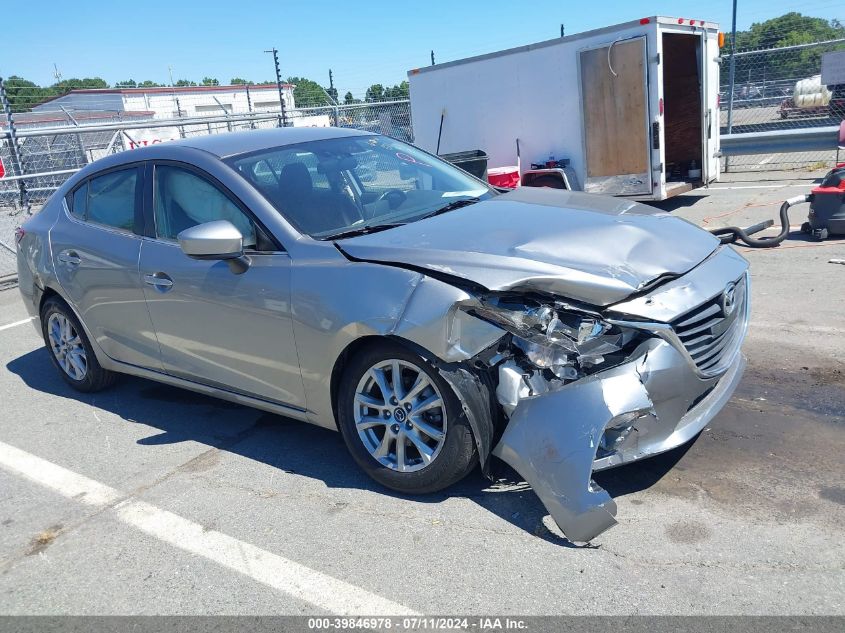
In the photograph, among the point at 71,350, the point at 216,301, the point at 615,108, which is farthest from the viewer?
the point at 615,108

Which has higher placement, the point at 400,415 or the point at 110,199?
the point at 110,199

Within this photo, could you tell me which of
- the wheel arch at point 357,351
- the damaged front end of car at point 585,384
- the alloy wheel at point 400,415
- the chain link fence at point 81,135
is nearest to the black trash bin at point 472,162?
the chain link fence at point 81,135

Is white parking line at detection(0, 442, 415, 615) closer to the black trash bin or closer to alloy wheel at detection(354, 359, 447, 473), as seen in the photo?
alloy wheel at detection(354, 359, 447, 473)

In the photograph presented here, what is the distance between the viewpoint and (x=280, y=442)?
14.7 feet

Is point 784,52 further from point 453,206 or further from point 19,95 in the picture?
point 19,95

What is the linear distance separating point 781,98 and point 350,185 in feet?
57.1

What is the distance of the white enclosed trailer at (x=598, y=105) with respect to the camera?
9.96 meters

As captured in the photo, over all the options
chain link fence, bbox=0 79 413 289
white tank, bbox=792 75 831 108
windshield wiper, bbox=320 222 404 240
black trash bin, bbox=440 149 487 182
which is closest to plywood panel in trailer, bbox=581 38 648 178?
black trash bin, bbox=440 149 487 182

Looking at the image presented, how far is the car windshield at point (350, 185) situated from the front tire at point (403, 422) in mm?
804

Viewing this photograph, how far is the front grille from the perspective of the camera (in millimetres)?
3293

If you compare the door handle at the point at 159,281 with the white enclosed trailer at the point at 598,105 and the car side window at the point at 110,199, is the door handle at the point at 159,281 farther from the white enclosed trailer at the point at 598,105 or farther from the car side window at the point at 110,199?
the white enclosed trailer at the point at 598,105

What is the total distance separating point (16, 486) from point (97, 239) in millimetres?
1624

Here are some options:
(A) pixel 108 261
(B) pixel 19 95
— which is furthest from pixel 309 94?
(A) pixel 108 261

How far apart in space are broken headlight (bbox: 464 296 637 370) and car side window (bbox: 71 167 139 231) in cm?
265
